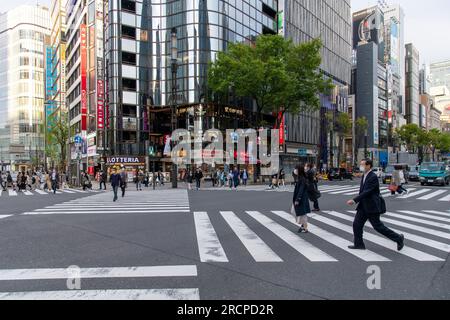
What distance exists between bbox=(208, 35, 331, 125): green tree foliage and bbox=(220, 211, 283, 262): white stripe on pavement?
67.9 feet

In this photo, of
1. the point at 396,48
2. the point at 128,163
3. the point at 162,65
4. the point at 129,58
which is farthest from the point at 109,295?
the point at 396,48

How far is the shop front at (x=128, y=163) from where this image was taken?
38516 millimetres

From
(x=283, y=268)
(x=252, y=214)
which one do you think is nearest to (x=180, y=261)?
(x=283, y=268)

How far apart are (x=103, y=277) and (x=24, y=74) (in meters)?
98.7

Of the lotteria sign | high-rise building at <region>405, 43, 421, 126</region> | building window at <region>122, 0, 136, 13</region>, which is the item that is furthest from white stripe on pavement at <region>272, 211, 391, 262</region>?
high-rise building at <region>405, 43, 421, 126</region>

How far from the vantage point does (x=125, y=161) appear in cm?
3956

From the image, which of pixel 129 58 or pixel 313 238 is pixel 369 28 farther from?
pixel 313 238

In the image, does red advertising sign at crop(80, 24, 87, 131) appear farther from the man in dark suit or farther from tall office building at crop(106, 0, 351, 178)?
the man in dark suit

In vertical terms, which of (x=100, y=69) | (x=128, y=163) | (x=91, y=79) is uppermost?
(x=100, y=69)

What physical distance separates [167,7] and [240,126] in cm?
1696

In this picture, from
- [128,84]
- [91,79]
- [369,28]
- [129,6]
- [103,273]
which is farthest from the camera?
[369,28]

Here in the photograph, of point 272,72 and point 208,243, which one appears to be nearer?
point 208,243

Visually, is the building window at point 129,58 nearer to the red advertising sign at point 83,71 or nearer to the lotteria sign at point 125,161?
the red advertising sign at point 83,71

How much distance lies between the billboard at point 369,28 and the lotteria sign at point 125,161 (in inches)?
2522
